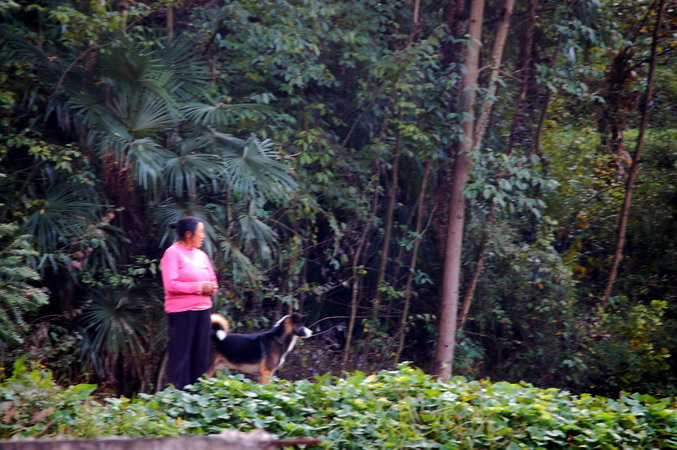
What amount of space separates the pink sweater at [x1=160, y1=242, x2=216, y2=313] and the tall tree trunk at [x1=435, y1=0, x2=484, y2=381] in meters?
3.98

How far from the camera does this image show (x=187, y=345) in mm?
6820

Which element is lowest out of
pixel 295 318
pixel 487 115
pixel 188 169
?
pixel 295 318

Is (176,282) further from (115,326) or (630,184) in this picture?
(630,184)

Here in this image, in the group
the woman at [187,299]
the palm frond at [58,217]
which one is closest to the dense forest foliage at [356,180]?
the palm frond at [58,217]

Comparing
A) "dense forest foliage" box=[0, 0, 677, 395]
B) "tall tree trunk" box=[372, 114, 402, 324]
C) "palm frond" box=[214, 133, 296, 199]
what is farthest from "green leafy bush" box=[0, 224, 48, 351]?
"tall tree trunk" box=[372, 114, 402, 324]

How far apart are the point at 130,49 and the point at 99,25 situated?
55 cm

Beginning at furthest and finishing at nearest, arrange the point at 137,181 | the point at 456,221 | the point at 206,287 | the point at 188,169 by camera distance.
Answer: the point at 456,221 < the point at 188,169 < the point at 137,181 < the point at 206,287

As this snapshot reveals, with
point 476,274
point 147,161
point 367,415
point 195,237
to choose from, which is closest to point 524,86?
point 476,274

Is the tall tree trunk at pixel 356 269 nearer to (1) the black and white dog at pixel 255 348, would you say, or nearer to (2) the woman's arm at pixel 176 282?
(1) the black and white dog at pixel 255 348

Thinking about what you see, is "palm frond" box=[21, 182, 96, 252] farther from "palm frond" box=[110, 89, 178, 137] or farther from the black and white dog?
the black and white dog

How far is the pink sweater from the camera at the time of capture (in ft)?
22.0

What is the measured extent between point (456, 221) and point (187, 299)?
14.2 feet

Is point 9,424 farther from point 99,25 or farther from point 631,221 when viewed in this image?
point 631,221

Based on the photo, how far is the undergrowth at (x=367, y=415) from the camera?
4.67 metres
